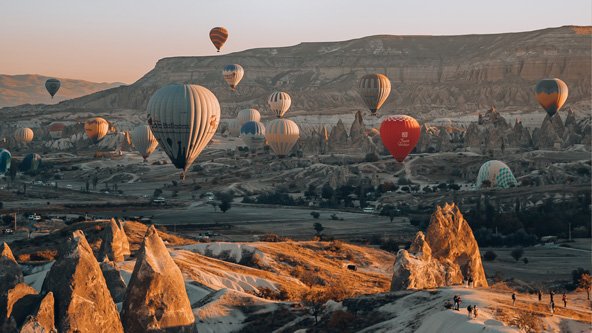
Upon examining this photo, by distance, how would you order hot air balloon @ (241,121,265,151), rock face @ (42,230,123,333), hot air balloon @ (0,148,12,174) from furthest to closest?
hot air balloon @ (241,121,265,151) → hot air balloon @ (0,148,12,174) → rock face @ (42,230,123,333)

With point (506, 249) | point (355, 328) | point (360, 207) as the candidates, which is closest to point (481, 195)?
point (360, 207)

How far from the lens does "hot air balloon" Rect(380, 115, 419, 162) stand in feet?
395

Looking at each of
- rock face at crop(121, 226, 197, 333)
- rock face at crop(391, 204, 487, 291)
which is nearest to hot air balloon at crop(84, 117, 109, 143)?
rock face at crop(391, 204, 487, 291)

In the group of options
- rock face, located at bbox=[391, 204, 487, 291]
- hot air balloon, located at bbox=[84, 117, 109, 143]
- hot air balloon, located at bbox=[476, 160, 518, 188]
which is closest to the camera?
rock face, located at bbox=[391, 204, 487, 291]

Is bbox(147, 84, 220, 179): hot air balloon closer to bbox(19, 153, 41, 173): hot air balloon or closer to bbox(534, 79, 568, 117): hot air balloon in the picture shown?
bbox(19, 153, 41, 173): hot air balloon

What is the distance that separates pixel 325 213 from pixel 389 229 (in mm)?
17951

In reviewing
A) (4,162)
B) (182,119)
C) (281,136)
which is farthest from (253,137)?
(182,119)

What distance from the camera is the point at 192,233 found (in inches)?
3292

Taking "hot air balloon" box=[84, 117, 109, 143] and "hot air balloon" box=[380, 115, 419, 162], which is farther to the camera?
"hot air balloon" box=[84, 117, 109, 143]

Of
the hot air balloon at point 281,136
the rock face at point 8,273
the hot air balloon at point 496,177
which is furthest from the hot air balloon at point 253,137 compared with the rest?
the rock face at point 8,273

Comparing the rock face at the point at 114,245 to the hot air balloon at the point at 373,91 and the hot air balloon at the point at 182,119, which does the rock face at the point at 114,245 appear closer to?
the hot air balloon at the point at 182,119

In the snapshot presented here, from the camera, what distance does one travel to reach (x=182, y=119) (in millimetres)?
81938

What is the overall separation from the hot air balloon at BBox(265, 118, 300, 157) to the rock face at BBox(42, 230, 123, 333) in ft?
401

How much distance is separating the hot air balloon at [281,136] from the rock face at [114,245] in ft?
331
